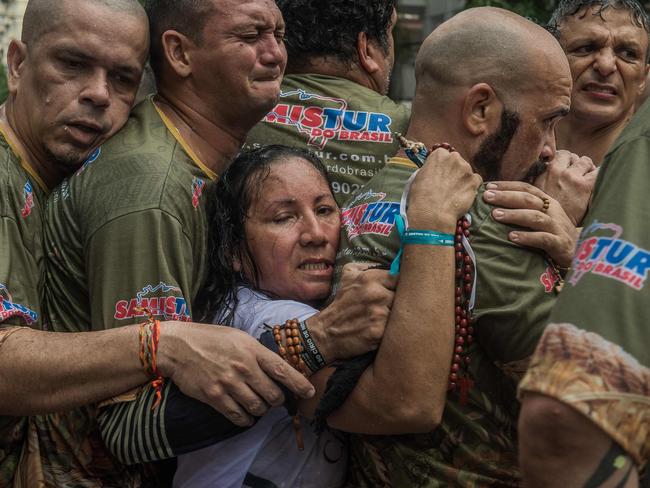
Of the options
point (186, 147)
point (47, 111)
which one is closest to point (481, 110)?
point (186, 147)

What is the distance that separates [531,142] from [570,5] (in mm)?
1985

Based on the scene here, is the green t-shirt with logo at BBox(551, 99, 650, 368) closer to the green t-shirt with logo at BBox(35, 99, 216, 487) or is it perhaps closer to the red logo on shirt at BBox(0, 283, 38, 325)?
the green t-shirt with logo at BBox(35, 99, 216, 487)

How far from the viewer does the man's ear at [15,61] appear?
361 cm

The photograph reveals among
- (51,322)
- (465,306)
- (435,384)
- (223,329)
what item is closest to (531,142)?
(465,306)

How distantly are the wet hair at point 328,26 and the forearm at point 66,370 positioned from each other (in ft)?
5.99

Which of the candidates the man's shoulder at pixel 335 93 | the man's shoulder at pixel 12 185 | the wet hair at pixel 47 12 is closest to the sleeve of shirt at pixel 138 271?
the man's shoulder at pixel 12 185

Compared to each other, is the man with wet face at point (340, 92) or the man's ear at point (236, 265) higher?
the man with wet face at point (340, 92)

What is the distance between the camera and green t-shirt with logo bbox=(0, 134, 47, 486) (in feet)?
10.3

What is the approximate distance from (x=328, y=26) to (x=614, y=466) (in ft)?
9.30

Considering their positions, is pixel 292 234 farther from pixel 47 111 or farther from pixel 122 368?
pixel 47 111

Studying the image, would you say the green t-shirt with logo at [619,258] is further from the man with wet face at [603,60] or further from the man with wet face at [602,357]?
the man with wet face at [603,60]

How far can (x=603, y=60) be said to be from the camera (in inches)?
184

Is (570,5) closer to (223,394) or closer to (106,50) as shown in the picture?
(106,50)

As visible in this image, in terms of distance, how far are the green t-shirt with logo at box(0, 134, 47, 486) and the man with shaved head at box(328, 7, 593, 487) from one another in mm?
1060
